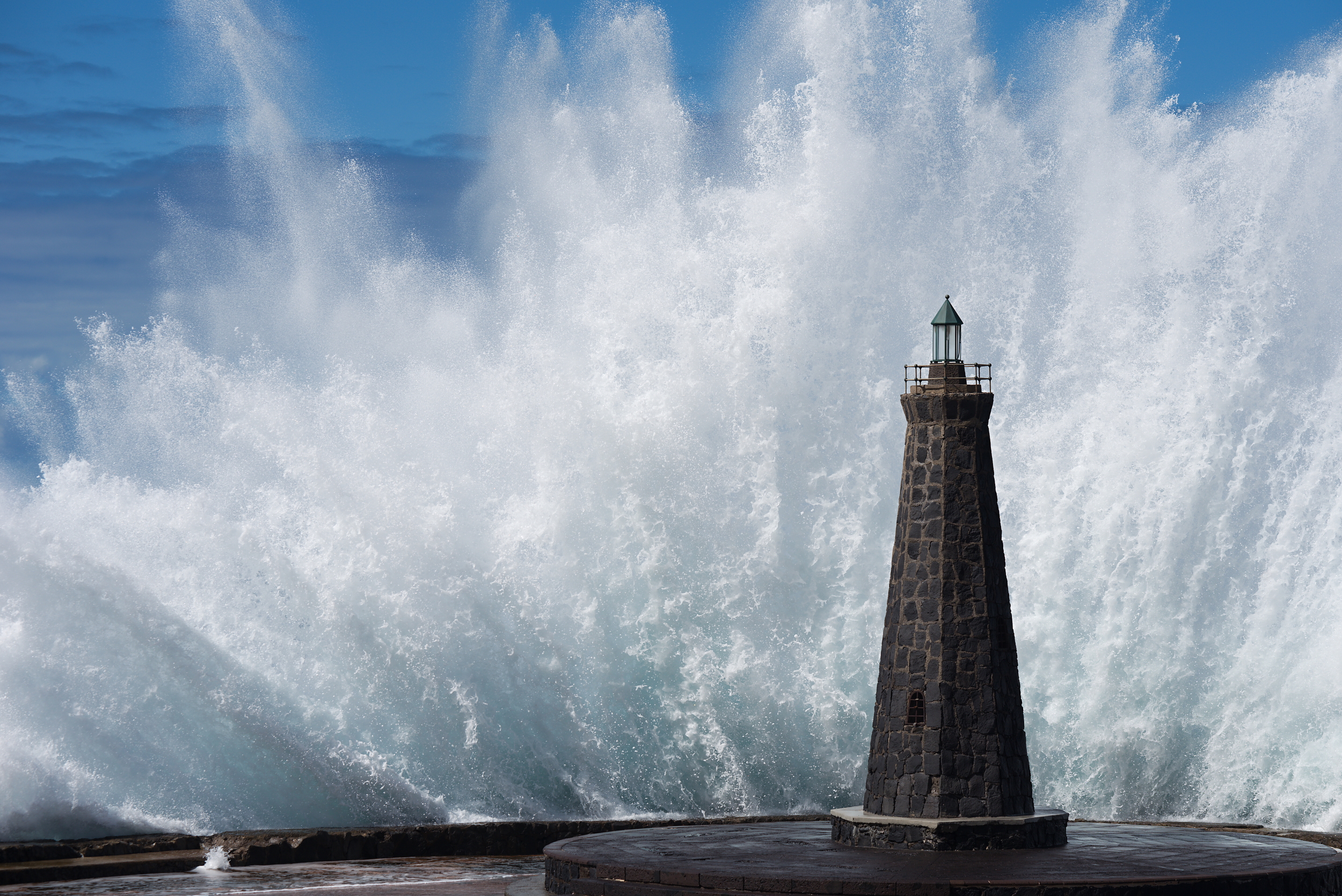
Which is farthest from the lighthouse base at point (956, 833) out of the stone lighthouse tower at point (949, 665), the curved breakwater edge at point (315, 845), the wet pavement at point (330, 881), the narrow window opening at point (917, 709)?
the wet pavement at point (330, 881)

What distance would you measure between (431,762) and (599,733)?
2.31 meters

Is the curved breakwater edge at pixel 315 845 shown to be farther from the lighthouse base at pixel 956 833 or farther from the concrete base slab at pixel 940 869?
the lighthouse base at pixel 956 833

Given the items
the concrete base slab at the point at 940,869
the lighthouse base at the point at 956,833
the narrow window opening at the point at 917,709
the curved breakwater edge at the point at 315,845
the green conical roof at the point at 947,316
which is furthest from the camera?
the curved breakwater edge at the point at 315,845

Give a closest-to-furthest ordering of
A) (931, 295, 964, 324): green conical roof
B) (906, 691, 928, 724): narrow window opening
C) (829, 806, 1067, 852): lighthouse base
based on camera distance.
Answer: (829, 806, 1067, 852): lighthouse base → (906, 691, 928, 724): narrow window opening → (931, 295, 964, 324): green conical roof

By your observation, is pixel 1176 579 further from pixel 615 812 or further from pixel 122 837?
pixel 122 837

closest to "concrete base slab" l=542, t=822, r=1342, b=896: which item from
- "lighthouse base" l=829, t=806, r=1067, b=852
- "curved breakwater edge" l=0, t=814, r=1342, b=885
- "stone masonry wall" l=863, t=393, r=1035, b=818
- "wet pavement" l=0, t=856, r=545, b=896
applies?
"lighthouse base" l=829, t=806, r=1067, b=852

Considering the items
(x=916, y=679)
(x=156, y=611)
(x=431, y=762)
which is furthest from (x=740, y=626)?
(x=916, y=679)

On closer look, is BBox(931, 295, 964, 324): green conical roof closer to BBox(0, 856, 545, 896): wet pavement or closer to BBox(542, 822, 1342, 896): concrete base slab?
BBox(542, 822, 1342, 896): concrete base slab

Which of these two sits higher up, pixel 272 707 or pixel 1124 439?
pixel 1124 439

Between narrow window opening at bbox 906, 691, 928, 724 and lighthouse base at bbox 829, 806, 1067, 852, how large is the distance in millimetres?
745

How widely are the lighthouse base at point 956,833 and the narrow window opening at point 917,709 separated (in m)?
0.75

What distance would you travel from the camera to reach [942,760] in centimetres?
1149

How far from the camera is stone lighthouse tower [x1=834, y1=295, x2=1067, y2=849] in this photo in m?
11.5

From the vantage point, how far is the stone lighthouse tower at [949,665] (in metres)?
11.5
